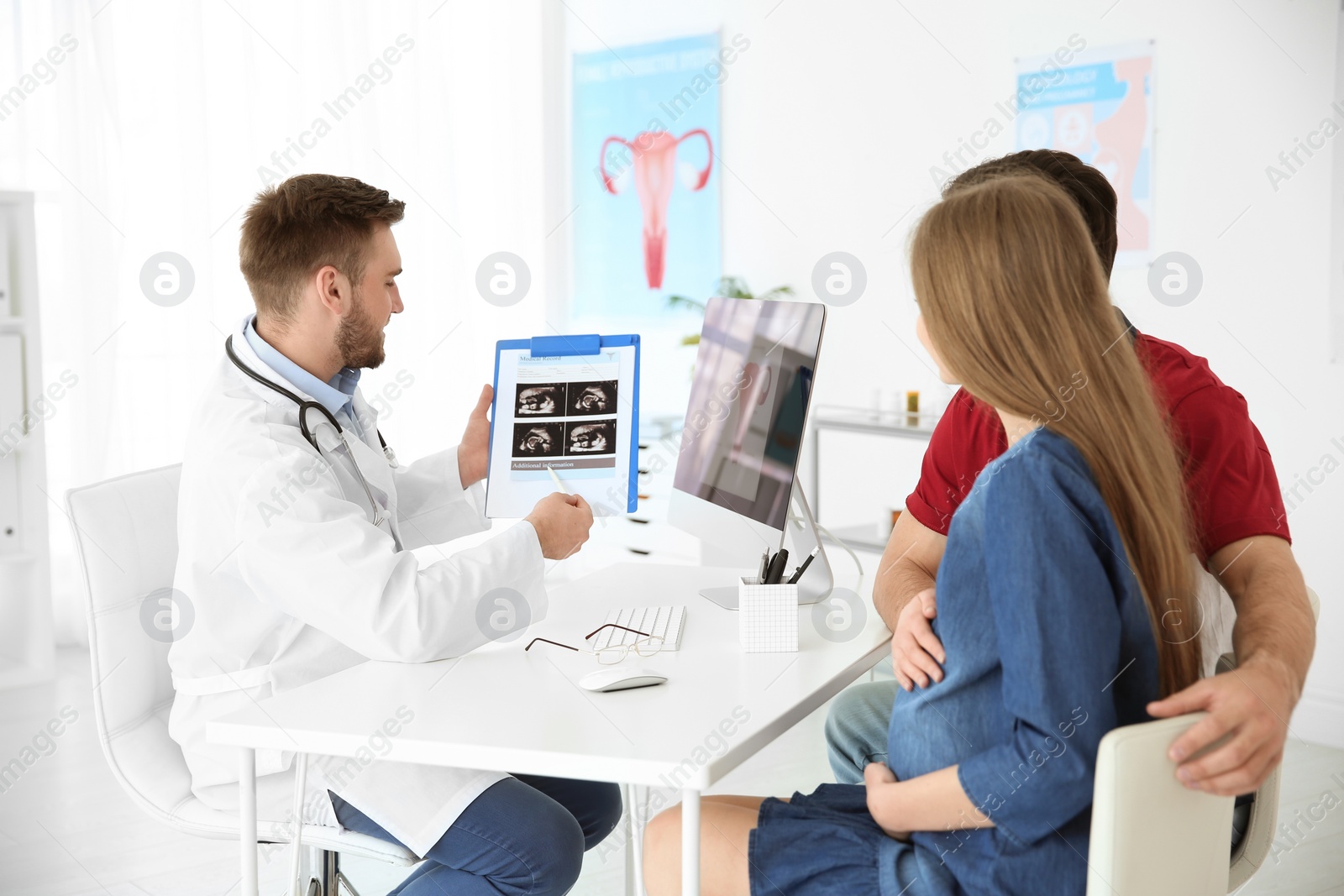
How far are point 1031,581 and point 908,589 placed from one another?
69cm

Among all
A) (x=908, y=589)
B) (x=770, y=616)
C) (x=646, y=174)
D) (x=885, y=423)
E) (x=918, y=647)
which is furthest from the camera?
(x=646, y=174)

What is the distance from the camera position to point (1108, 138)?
3445 mm

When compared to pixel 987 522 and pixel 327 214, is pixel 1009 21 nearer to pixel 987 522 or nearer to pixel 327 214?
pixel 327 214

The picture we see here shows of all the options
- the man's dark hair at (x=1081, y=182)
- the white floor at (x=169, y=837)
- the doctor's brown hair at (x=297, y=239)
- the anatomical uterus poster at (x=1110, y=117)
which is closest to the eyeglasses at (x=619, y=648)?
the doctor's brown hair at (x=297, y=239)

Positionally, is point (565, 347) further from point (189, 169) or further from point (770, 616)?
point (189, 169)

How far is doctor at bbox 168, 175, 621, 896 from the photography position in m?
1.46

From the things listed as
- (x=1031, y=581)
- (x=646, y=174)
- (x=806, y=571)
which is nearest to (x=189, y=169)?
(x=646, y=174)

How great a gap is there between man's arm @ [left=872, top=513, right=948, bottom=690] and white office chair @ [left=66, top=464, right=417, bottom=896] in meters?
0.86

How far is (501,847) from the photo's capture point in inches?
57.4

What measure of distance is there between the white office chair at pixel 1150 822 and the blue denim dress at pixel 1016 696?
28mm

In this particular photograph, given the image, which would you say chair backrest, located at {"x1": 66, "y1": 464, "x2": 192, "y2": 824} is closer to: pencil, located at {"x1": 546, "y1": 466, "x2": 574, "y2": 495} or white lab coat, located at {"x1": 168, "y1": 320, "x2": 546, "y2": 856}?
white lab coat, located at {"x1": 168, "y1": 320, "x2": 546, "y2": 856}

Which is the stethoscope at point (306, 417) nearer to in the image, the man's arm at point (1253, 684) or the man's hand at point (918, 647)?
the man's hand at point (918, 647)

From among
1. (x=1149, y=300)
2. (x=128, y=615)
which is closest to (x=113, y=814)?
(x=128, y=615)

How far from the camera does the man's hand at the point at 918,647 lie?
1.23 metres
